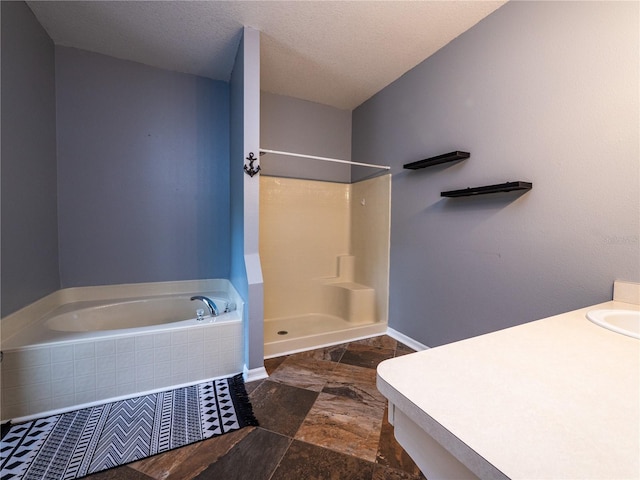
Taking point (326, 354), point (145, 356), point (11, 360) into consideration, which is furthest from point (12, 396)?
point (326, 354)

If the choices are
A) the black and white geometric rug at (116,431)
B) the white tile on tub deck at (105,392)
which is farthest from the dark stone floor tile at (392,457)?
the white tile on tub deck at (105,392)

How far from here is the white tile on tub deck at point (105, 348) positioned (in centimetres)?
156

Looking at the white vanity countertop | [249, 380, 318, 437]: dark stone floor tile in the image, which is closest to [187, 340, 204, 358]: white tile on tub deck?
[249, 380, 318, 437]: dark stone floor tile

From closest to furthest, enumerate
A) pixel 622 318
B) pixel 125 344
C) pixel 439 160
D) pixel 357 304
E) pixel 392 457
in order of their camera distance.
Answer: pixel 622 318
pixel 392 457
pixel 125 344
pixel 439 160
pixel 357 304

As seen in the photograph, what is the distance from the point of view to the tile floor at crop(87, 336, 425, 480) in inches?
45.2

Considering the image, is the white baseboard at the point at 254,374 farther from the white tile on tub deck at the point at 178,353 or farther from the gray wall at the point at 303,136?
the gray wall at the point at 303,136

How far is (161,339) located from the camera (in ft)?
5.59

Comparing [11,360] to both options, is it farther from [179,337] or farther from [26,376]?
[179,337]

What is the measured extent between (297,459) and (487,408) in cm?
113

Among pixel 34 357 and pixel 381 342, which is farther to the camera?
pixel 381 342

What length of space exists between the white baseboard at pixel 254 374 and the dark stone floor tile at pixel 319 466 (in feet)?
2.12

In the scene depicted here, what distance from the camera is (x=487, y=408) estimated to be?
0.45m

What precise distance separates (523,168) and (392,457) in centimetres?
172

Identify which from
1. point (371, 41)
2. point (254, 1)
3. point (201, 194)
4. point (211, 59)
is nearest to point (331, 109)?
point (371, 41)
